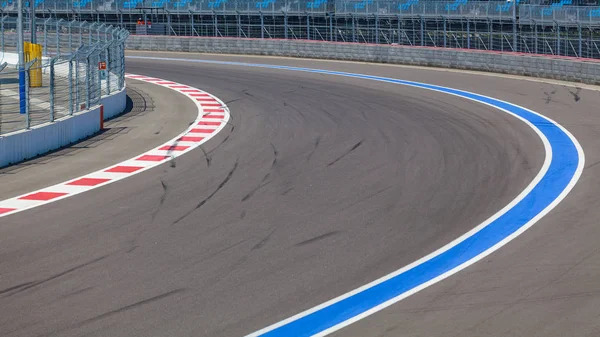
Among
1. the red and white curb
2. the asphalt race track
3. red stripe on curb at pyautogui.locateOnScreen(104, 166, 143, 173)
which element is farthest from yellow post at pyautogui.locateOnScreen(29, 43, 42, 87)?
red stripe on curb at pyautogui.locateOnScreen(104, 166, 143, 173)

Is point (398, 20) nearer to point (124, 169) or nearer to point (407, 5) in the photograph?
point (407, 5)

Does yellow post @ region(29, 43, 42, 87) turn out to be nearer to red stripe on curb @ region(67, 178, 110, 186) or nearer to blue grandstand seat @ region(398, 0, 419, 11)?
red stripe on curb @ region(67, 178, 110, 186)

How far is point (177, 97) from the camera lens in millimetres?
25422

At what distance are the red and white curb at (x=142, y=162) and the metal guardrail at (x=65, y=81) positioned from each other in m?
2.12

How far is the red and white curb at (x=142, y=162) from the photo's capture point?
12516 mm

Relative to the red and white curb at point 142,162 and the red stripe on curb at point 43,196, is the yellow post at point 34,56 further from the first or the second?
the red stripe on curb at point 43,196

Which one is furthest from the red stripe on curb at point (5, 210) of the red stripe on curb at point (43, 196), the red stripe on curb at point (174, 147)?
the red stripe on curb at point (174, 147)

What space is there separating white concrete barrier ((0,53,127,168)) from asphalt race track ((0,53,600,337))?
0.54 meters

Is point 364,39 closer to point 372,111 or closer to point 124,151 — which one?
point 372,111

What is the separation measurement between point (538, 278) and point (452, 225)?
2244 millimetres

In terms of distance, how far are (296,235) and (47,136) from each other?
304 inches

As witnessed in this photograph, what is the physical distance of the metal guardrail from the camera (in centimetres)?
1688

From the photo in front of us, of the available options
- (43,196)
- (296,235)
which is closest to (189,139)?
(43,196)

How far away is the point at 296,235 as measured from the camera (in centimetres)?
1058
